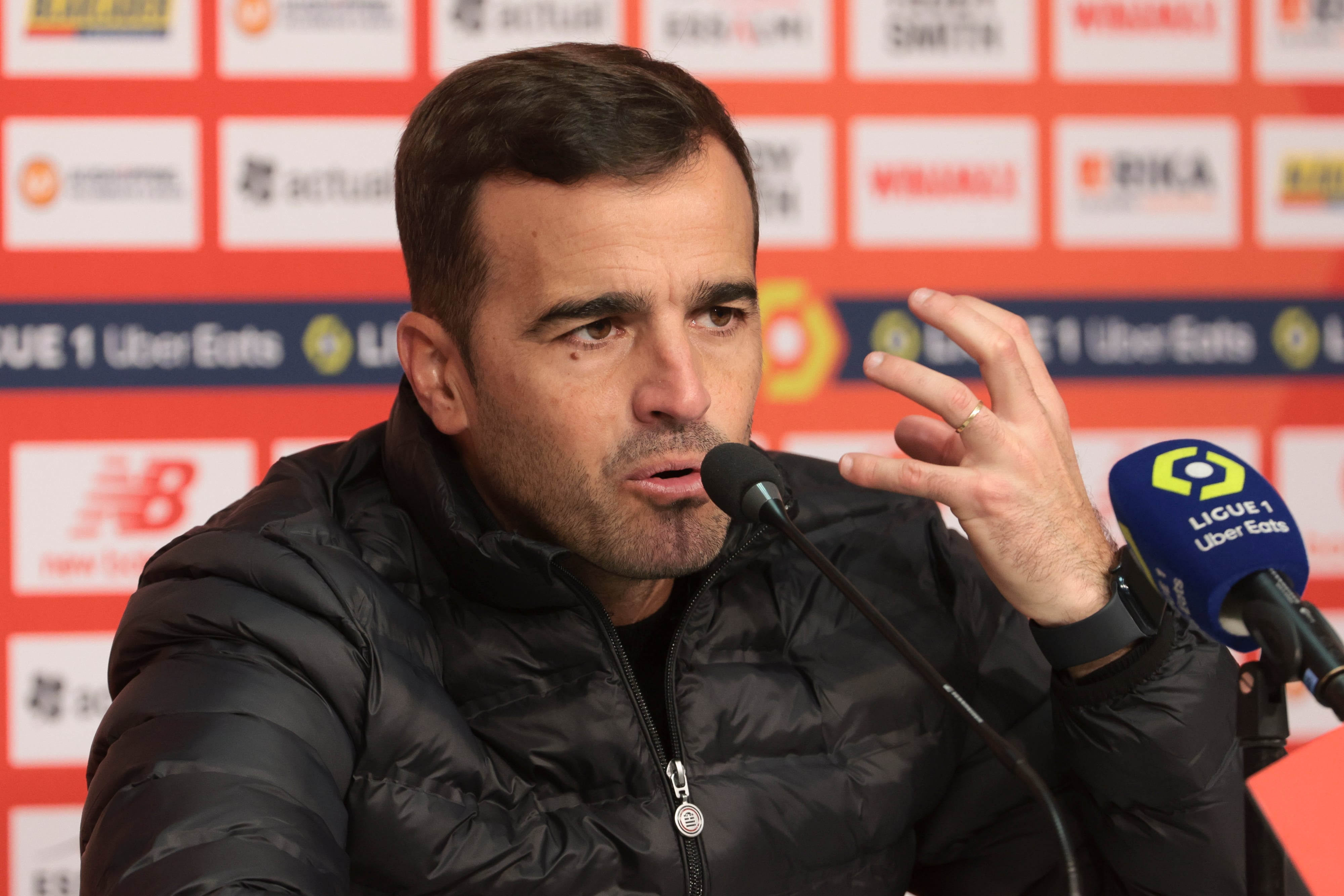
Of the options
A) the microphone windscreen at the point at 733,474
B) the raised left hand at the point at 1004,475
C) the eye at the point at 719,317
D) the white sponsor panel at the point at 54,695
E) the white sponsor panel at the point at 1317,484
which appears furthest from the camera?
the white sponsor panel at the point at 1317,484

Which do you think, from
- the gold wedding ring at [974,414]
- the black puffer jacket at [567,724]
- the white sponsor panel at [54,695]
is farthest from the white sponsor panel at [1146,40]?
the white sponsor panel at [54,695]

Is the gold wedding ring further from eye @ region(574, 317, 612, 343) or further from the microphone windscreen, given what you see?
eye @ region(574, 317, 612, 343)

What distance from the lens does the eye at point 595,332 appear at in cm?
102

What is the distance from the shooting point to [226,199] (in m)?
1.96

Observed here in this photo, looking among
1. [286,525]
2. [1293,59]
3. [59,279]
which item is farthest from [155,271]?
[1293,59]

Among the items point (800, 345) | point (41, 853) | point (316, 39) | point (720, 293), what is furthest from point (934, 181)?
point (41, 853)

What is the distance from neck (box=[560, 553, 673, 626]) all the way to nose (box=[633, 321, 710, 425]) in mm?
163

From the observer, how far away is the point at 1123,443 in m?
2.10

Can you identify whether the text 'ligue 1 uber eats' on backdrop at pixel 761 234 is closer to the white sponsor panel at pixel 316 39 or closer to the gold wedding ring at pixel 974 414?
the white sponsor panel at pixel 316 39

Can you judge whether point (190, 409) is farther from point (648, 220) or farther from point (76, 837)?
point (648, 220)

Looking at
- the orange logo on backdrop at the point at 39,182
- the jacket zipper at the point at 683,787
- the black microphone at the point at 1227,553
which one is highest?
the orange logo on backdrop at the point at 39,182

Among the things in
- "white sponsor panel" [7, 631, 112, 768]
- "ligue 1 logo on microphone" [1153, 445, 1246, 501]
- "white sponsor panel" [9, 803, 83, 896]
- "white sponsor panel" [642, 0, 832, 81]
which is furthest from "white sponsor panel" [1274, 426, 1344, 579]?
"white sponsor panel" [9, 803, 83, 896]

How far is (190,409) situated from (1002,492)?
1.45m

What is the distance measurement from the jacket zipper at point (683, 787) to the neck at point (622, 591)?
0.18 feet
